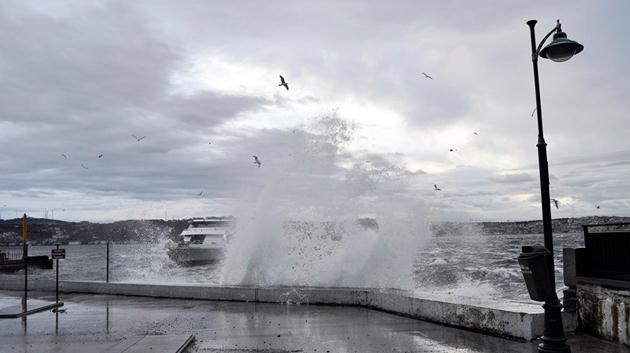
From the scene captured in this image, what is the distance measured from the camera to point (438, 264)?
130ft

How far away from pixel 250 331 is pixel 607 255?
6074 mm

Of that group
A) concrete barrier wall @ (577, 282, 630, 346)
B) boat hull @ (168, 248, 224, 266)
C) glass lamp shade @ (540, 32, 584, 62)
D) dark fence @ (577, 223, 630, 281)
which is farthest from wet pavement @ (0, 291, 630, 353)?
boat hull @ (168, 248, 224, 266)

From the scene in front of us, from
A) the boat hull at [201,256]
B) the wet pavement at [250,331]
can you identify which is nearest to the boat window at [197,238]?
the boat hull at [201,256]

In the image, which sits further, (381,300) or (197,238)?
(197,238)

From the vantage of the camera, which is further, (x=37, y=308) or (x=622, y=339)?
(x=37, y=308)

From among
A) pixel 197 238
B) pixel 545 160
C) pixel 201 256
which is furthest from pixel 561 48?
pixel 197 238

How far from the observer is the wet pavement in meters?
7.98

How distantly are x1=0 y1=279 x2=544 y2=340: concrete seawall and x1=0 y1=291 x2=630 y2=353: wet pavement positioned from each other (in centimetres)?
22

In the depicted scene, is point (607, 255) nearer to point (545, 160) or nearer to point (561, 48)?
point (545, 160)

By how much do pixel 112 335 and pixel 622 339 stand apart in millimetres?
8029

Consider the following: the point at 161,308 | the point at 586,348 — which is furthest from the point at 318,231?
the point at 586,348

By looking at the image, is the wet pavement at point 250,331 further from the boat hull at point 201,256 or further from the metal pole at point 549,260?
the boat hull at point 201,256

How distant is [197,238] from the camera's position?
65500mm

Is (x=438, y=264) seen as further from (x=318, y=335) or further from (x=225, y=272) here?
Result: (x=318, y=335)
